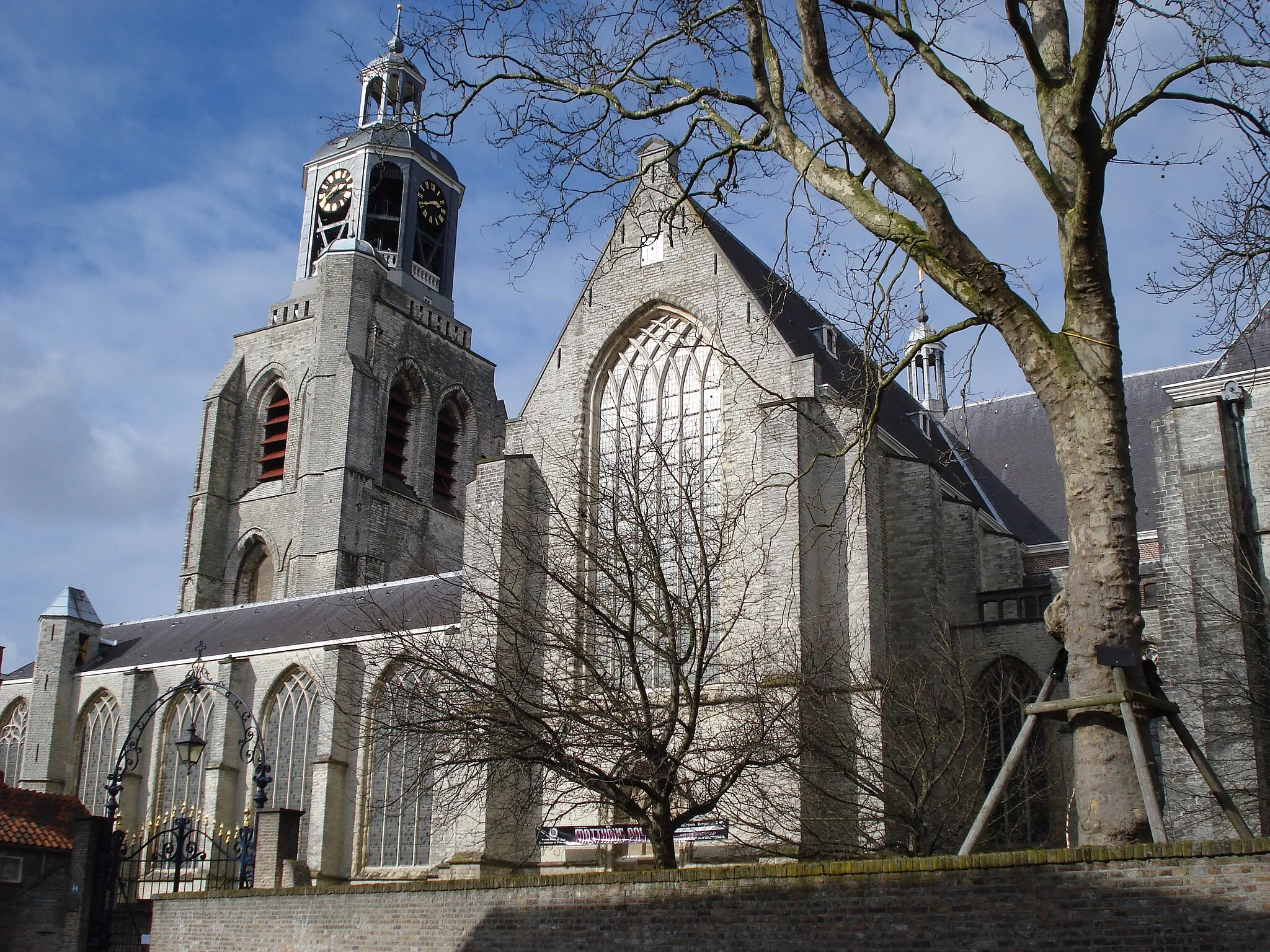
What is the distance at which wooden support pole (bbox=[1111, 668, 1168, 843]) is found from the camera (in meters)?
7.02

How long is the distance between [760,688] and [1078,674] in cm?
783

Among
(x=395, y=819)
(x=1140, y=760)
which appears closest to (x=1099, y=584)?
(x=1140, y=760)

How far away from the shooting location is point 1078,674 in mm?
7707

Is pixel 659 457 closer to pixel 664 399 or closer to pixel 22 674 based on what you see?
pixel 664 399

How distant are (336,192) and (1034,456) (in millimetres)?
23752

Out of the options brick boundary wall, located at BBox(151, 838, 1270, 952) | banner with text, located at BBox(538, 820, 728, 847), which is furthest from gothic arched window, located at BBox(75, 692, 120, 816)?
brick boundary wall, located at BBox(151, 838, 1270, 952)

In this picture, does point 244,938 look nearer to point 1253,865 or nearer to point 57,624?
point 1253,865

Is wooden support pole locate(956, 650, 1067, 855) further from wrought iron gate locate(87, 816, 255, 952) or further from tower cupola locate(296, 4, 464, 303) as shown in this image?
tower cupola locate(296, 4, 464, 303)

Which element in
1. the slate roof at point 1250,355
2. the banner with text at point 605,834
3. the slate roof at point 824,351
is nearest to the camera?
the banner with text at point 605,834

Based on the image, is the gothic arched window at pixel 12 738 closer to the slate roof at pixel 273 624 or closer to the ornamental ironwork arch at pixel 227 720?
the slate roof at pixel 273 624

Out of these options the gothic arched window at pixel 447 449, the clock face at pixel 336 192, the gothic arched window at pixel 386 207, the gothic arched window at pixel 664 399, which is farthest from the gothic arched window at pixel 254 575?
the gothic arched window at pixel 664 399

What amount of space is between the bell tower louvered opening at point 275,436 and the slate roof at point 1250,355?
26263mm

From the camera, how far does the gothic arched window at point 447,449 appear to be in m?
40.3

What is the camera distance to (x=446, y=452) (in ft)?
134
